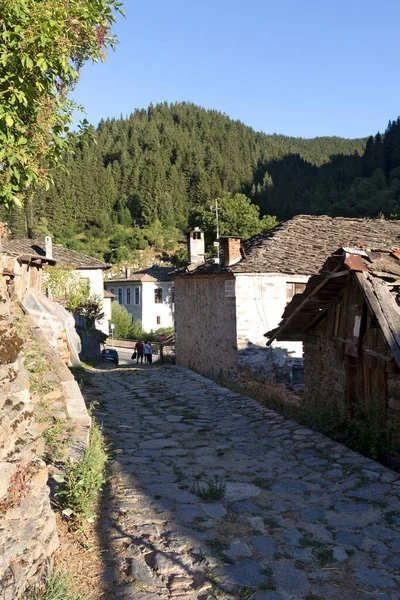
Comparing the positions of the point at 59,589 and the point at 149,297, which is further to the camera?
the point at 149,297

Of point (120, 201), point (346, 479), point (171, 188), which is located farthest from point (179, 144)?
point (346, 479)

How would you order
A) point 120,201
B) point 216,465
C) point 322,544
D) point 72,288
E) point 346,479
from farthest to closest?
point 120,201, point 72,288, point 216,465, point 346,479, point 322,544

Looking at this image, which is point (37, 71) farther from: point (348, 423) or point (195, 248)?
point (195, 248)

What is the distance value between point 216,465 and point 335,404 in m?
2.68

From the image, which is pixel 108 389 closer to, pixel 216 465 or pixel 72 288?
pixel 216 465

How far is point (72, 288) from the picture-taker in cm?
2686

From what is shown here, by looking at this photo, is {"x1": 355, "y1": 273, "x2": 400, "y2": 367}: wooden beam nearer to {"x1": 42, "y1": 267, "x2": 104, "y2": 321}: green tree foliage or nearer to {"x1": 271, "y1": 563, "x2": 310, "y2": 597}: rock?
{"x1": 271, "y1": 563, "x2": 310, "y2": 597}: rock

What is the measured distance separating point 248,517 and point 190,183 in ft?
345

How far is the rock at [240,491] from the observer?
5.42m

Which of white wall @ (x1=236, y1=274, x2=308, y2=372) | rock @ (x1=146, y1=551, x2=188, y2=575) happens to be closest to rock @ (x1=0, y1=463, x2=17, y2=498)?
rock @ (x1=146, y1=551, x2=188, y2=575)

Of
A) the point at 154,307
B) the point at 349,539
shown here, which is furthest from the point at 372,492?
the point at 154,307

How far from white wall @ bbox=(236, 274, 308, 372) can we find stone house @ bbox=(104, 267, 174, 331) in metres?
31.7

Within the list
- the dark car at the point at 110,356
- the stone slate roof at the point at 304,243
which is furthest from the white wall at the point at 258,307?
the dark car at the point at 110,356

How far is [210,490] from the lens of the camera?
5.38 metres
